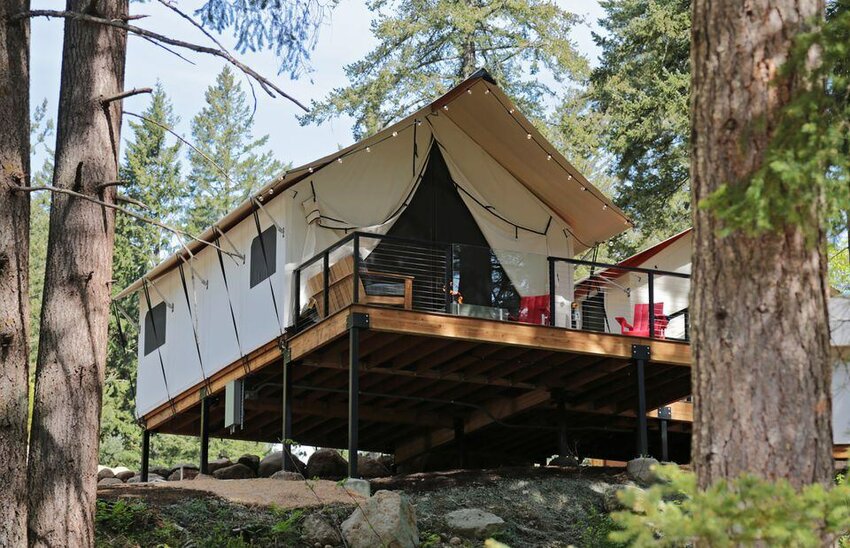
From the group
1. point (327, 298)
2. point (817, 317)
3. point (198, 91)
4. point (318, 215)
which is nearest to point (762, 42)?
point (817, 317)

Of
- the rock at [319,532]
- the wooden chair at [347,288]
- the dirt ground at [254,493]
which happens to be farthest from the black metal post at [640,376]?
the rock at [319,532]

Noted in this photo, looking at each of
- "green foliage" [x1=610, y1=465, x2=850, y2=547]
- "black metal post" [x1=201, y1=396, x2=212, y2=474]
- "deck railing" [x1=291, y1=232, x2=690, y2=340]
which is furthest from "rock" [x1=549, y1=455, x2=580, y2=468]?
"green foliage" [x1=610, y1=465, x2=850, y2=547]

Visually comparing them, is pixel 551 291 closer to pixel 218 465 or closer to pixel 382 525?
pixel 382 525

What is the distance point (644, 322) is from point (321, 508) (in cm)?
617

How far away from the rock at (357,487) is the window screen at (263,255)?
379 cm

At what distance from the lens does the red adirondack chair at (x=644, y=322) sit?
53.9 feet

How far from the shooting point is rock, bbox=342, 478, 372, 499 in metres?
12.9

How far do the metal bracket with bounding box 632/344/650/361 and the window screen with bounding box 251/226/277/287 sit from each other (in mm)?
4688

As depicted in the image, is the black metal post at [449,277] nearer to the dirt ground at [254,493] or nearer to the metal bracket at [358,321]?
the metal bracket at [358,321]

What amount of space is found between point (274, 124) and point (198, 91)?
136 inches

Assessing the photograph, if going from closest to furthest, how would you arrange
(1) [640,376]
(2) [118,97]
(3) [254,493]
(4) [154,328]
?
(2) [118,97] → (3) [254,493] → (1) [640,376] → (4) [154,328]

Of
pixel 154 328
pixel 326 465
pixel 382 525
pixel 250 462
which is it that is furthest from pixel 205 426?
pixel 382 525

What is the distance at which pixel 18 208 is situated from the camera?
859cm

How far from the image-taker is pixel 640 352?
15500 millimetres
